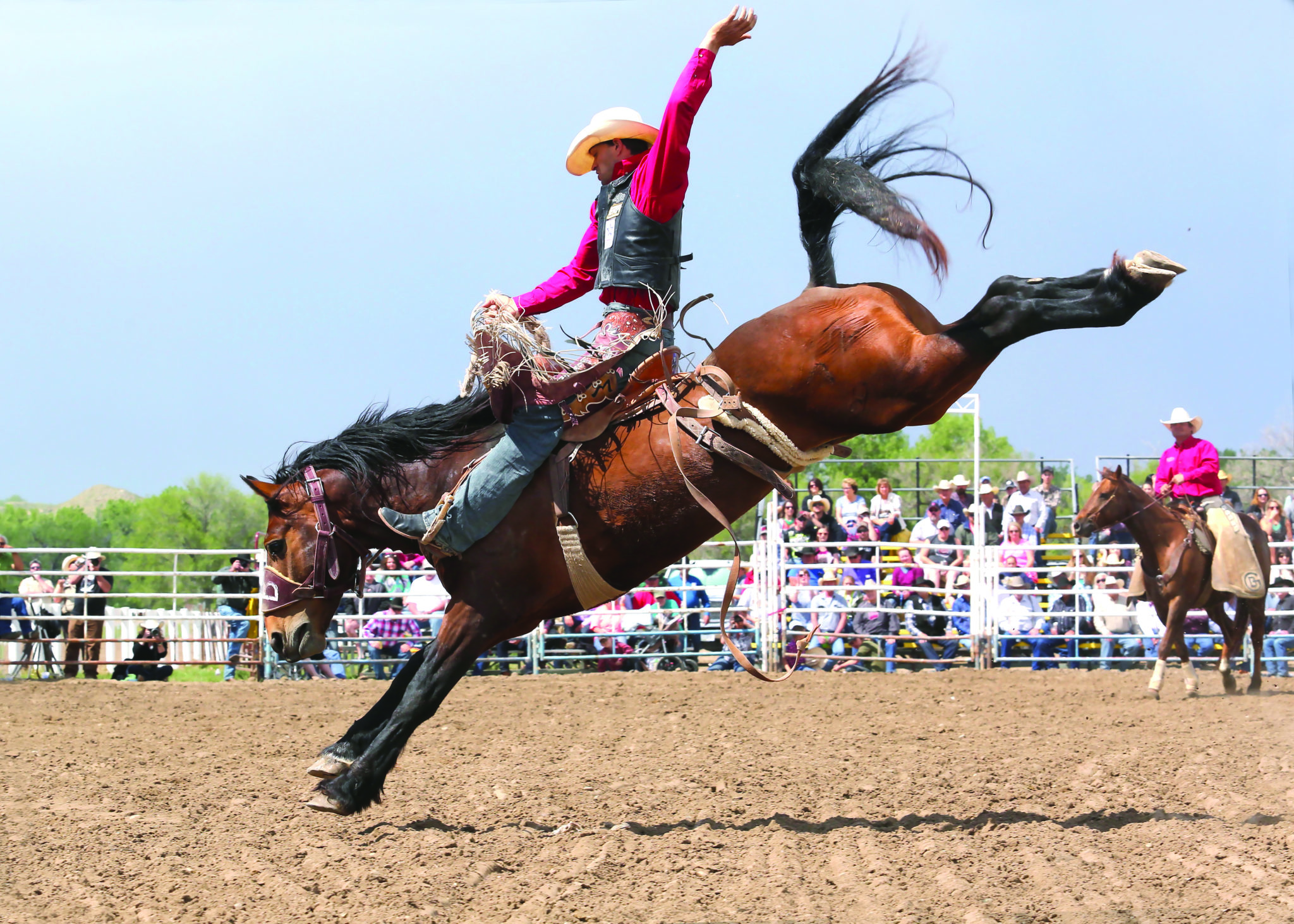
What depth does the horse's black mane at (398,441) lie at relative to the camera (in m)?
4.78

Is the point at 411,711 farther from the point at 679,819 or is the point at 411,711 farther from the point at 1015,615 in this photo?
the point at 1015,615

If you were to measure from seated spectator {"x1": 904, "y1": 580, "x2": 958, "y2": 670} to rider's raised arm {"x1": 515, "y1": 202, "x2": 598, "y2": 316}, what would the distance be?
25.6ft

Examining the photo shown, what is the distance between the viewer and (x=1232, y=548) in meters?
9.63

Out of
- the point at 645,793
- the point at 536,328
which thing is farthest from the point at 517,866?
the point at 536,328

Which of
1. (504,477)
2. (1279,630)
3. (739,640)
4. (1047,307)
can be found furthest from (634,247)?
(1279,630)

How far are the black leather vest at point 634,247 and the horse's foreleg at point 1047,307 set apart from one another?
1096mm

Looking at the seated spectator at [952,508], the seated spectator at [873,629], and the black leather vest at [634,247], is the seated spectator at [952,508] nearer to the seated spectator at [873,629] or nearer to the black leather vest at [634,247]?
the seated spectator at [873,629]

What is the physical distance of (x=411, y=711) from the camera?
4.39 meters

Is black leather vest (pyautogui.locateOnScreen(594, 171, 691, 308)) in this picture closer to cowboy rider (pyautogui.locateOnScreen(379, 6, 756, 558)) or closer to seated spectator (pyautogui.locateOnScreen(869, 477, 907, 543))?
cowboy rider (pyautogui.locateOnScreen(379, 6, 756, 558))

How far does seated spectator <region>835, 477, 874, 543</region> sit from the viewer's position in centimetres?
1334

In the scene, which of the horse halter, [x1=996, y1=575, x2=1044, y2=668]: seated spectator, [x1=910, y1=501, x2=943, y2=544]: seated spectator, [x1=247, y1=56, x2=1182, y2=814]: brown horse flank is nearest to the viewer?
[x1=247, y1=56, x2=1182, y2=814]: brown horse flank

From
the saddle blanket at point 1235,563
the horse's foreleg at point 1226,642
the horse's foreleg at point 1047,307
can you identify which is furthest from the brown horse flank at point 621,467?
the horse's foreleg at point 1226,642

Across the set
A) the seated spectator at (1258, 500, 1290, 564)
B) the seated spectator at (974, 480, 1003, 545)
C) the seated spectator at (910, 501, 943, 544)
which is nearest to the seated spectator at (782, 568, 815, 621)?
the seated spectator at (910, 501, 943, 544)

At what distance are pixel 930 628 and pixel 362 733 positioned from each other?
28.8ft
